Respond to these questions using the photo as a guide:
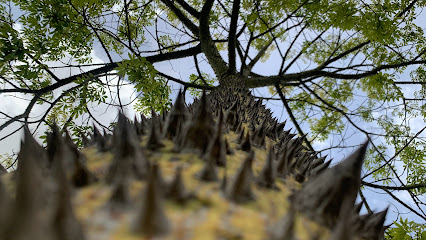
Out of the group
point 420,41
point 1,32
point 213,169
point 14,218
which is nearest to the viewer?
point 14,218

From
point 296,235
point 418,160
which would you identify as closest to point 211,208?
point 296,235

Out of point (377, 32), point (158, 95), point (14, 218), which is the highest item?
point (377, 32)

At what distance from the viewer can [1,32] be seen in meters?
2.58

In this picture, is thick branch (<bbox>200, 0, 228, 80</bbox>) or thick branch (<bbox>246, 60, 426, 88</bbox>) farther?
thick branch (<bbox>246, 60, 426, 88</bbox>)

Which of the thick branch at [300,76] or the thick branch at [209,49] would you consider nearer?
the thick branch at [209,49]

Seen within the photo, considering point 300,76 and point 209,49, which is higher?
point 209,49

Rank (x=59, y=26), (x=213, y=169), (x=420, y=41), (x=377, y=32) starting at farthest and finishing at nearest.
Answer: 1. (x=420, y=41)
2. (x=59, y=26)
3. (x=377, y=32)
4. (x=213, y=169)

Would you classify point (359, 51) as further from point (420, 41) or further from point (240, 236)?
point (240, 236)

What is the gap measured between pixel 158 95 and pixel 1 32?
7.80 ft

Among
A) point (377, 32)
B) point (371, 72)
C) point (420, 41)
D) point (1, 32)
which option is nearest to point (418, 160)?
point (371, 72)

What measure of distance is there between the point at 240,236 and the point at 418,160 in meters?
5.32

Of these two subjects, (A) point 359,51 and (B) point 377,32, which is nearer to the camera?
(B) point 377,32

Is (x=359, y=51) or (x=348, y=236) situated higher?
(x=359, y=51)

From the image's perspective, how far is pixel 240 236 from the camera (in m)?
0.59
